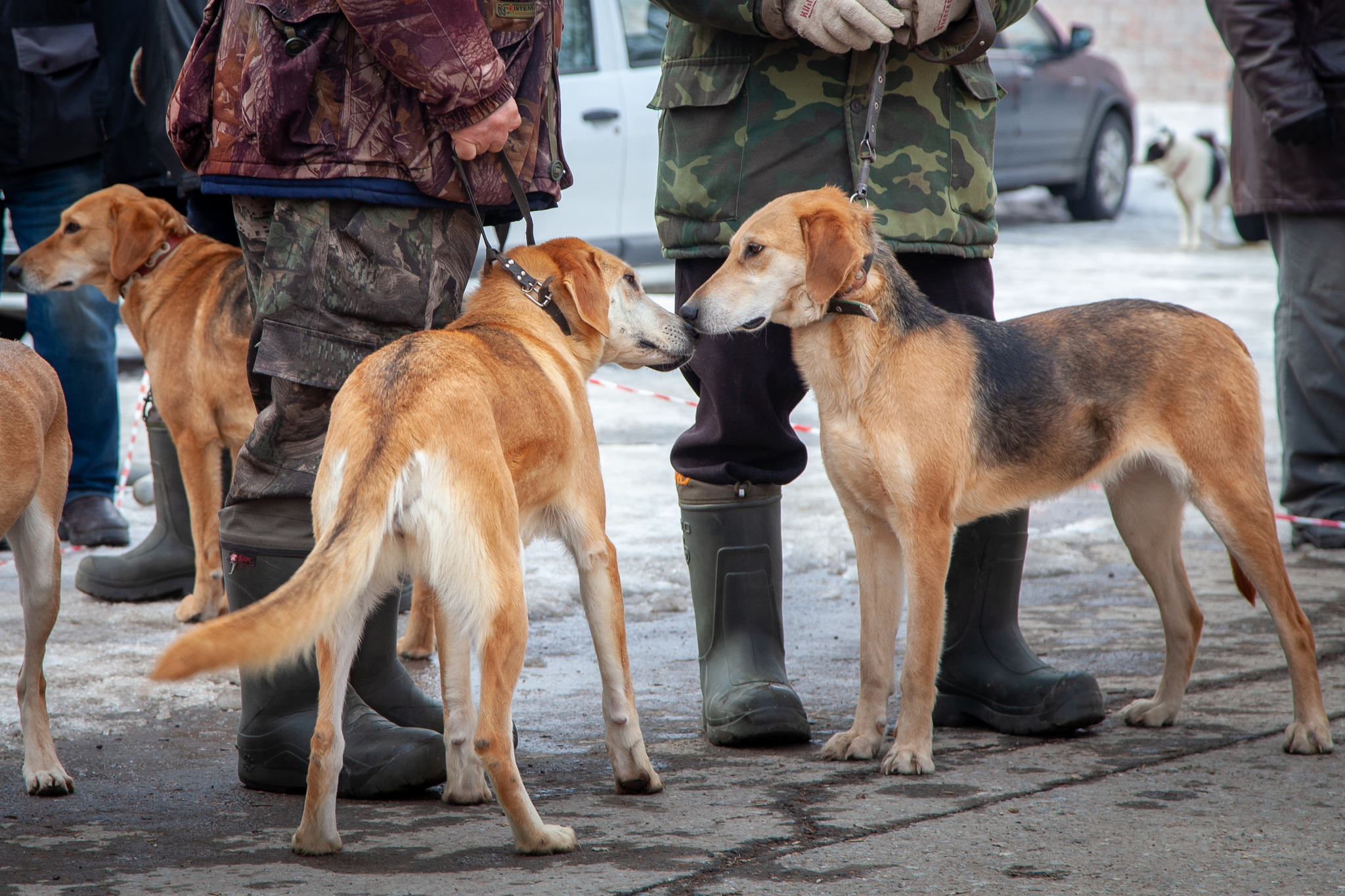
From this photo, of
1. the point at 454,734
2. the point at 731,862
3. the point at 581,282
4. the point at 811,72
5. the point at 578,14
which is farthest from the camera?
the point at 578,14

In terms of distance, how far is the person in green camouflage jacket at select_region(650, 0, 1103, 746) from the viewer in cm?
340

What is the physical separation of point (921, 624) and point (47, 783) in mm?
1995

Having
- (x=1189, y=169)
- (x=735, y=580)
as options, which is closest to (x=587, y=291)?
(x=735, y=580)

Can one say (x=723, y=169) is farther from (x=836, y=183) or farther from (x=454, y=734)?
(x=454, y=734)

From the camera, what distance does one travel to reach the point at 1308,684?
3.26 metres

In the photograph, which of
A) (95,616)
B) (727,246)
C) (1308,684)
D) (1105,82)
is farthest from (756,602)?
(1105,82)

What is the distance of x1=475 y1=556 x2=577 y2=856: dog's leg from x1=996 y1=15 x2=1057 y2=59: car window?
565 inches

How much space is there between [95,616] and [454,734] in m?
2.25

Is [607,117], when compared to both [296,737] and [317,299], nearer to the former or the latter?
[317,299]

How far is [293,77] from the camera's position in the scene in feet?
8.89

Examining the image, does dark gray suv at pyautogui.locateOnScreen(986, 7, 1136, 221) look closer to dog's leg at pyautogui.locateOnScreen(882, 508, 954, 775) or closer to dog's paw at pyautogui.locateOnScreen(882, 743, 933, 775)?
dog's leg at pyautogui.locateOnScreen(882, 508, 954, 775)

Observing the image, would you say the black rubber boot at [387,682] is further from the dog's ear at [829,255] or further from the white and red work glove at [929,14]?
the white and red work glove at [929,14]

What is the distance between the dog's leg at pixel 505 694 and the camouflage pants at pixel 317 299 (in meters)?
0.65

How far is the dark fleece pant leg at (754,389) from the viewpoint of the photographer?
3498 mm
